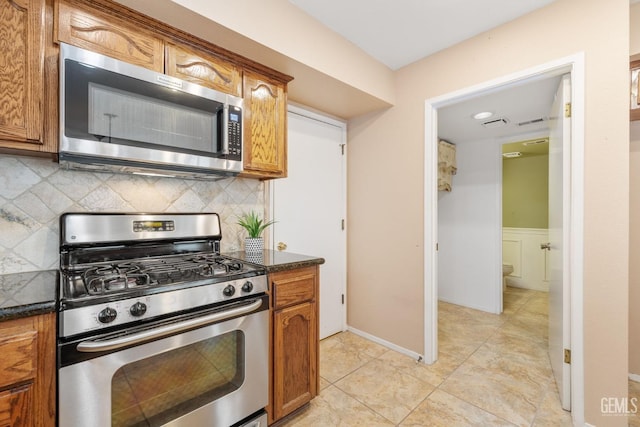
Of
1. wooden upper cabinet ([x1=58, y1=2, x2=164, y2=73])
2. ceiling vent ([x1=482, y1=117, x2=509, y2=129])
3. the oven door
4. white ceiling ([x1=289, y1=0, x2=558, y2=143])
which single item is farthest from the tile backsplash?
ceiling vent ([x1=482, y1=117, x2=509, y2=129])

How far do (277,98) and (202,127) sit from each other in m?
0.59

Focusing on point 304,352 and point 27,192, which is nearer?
point 27,192

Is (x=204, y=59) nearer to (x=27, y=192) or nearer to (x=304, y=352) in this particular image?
(x=27, y=192)

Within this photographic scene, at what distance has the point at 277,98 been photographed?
1915mm

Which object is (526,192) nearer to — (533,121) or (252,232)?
(533,121)

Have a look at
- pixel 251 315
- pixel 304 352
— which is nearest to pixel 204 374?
pixel 251 315

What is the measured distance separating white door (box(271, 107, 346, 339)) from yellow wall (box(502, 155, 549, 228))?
349cm

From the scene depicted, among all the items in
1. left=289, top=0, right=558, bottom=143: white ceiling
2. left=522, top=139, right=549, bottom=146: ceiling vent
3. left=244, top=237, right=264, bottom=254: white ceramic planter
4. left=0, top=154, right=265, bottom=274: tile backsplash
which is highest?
left=289, top=0, right=558, bottom=143: white ceiling

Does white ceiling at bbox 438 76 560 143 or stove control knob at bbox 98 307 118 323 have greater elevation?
white ceiling at bbox 438 76 560 143

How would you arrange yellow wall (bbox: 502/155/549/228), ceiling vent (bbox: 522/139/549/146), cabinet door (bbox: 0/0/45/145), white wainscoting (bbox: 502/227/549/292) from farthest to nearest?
yellow wall (bbox: 502/155/549/228) < white wainscoting (bbox: 502/227/549/292) < ceiling vent (bbox: 522/139/549/146) < cabinet door (bbox: 0/0/45/145)

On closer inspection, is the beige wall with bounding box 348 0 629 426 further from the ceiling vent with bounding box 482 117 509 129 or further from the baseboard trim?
the ceiling vent with bounding box 482 117 509 129

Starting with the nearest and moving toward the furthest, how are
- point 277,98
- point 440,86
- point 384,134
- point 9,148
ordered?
point 9,148
point 277,98
point 440,86
point 384,134

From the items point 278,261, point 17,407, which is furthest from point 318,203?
point 17,407

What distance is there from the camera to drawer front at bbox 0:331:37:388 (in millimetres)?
864
